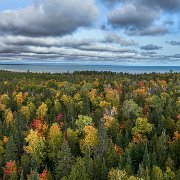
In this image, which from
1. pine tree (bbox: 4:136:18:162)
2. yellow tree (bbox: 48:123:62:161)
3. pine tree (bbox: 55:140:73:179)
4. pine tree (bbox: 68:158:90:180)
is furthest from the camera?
yellow tree (bbox: 48:123:62:161)

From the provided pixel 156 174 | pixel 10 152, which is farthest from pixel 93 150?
pixel 156 174

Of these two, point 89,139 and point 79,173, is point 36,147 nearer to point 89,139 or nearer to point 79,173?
point 89,139

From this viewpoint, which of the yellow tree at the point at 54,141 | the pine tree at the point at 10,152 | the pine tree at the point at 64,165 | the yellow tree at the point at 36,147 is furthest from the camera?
the yellow tree at the point at 36,147

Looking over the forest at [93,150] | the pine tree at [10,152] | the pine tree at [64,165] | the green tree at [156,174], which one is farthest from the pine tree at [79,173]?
the pine tree at [10,152]

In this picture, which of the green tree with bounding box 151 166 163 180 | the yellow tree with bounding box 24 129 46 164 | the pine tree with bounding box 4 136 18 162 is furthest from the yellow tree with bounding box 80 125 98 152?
the green tree with bounding box 151 166 163 180

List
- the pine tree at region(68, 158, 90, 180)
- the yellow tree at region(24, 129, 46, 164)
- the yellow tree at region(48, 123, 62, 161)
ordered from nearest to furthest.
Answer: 1. the pine tree at region(68, 158, 90, 180)
2. the yellow tree at region(48, 123, 62, 161)
3. the yellow tree at region(24, 129, 46, 164)

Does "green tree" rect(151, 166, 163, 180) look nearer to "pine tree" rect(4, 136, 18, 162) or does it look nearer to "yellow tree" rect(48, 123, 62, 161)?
"yellow tree" rect(48, 123, 62, 161)

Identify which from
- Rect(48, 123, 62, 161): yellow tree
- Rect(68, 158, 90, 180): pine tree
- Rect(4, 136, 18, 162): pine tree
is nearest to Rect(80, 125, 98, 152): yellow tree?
Rect(48, 123, 62, 161): yellow tree

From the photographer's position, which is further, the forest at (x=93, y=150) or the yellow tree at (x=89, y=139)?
the yellow tree at (x=89, y=139)

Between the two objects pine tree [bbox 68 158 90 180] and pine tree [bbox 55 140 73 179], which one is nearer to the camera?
pine tree [bbox 68 158 90 180]

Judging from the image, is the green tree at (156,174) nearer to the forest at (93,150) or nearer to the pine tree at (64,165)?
the forest at (93,150)

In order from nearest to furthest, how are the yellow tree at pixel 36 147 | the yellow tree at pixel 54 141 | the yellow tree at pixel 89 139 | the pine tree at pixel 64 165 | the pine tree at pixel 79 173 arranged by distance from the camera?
the pine tree at pixel 79 173
the pine tree at pixel 64 165
the yellow tree at pixel 54 141
the yellow tree at pixel 36 147
the yellow tree at pixel 89 139
